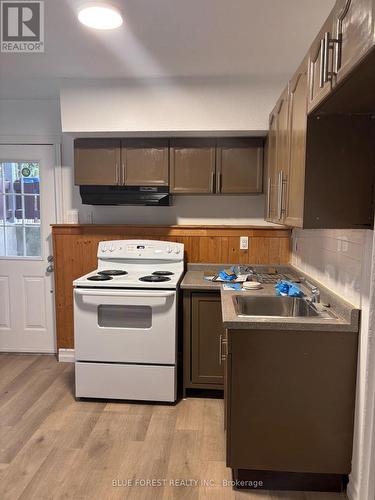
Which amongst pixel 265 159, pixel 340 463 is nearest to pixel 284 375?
pixel 340 463

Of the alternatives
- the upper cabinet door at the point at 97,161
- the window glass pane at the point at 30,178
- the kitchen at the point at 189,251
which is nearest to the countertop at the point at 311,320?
the kitchen at the point at 189,251

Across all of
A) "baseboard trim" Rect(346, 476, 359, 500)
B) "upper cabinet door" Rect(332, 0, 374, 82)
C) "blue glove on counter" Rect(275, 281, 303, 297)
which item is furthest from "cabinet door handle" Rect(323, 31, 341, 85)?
"baseboard trim" Rect(346, 476, 359, 500)

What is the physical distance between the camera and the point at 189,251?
3.23 m

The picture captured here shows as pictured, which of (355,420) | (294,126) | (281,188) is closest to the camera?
(355,420)

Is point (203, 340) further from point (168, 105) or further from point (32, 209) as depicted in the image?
point (32, 209)

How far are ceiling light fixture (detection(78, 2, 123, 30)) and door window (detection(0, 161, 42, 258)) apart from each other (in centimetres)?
179

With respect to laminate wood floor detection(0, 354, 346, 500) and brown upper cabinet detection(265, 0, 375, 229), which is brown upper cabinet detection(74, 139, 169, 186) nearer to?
brown upper cabinet detection(265, 0, 375, 229)

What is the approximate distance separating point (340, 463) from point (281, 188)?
1435 mm

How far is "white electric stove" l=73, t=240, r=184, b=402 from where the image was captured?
256 cm

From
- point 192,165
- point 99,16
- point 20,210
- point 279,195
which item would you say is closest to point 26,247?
point 20,210

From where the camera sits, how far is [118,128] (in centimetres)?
277

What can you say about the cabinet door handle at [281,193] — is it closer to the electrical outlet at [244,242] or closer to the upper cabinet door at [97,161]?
the electrical outlet at [244,242]

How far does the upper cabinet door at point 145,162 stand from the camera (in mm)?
2943

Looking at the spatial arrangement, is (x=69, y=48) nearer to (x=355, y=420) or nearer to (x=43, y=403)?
(x=43, y=403)
